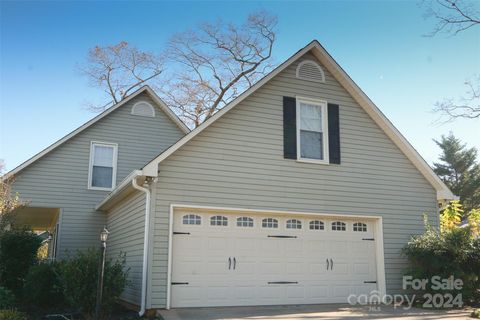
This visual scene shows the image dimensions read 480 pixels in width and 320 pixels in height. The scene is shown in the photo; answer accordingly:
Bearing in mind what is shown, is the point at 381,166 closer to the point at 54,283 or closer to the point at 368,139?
the point at 368,139

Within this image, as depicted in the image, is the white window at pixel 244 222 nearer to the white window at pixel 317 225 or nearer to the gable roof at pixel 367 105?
the white window at pixel 317 225

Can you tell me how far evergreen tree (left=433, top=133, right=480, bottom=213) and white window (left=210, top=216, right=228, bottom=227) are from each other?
30815 mm

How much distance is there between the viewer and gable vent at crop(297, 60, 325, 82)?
39.3 feet

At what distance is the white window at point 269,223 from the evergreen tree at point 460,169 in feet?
97.7

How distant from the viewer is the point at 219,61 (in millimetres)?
26203

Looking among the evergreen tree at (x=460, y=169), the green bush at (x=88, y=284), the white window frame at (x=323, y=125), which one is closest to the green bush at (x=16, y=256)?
the green bush at (x=88, y=284)

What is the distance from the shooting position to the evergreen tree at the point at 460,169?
120ft

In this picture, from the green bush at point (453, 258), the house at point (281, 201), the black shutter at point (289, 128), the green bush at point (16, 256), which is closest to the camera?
the house at point (281, 201)

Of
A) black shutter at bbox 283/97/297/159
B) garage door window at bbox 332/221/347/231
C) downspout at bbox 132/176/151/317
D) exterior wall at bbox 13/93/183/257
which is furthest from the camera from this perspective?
exterior wall at bbox 13/93/183/257

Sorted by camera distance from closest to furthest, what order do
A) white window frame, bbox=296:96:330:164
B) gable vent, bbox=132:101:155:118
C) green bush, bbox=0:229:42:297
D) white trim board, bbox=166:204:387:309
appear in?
white trim board, bbox=166:204:387:309
white window frame, bbox=296:96:330:164
green bush, bbox=0:229:42:297
gable vent, bbox=132:101:155:118

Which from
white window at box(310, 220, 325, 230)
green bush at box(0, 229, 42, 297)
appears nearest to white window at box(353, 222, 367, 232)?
white window at box(310, 220, 325, 230)

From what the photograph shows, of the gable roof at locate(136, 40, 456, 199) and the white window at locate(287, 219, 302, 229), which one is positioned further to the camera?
the gable roof at locate(136, 40, 456, 199)

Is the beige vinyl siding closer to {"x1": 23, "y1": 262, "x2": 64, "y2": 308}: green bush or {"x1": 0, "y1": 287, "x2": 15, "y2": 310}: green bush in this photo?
{"x1": 23, "y1": 262, "x2": 64, "y2": 308}: green bush

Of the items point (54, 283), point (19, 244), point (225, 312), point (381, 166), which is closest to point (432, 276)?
point (381, 166)
